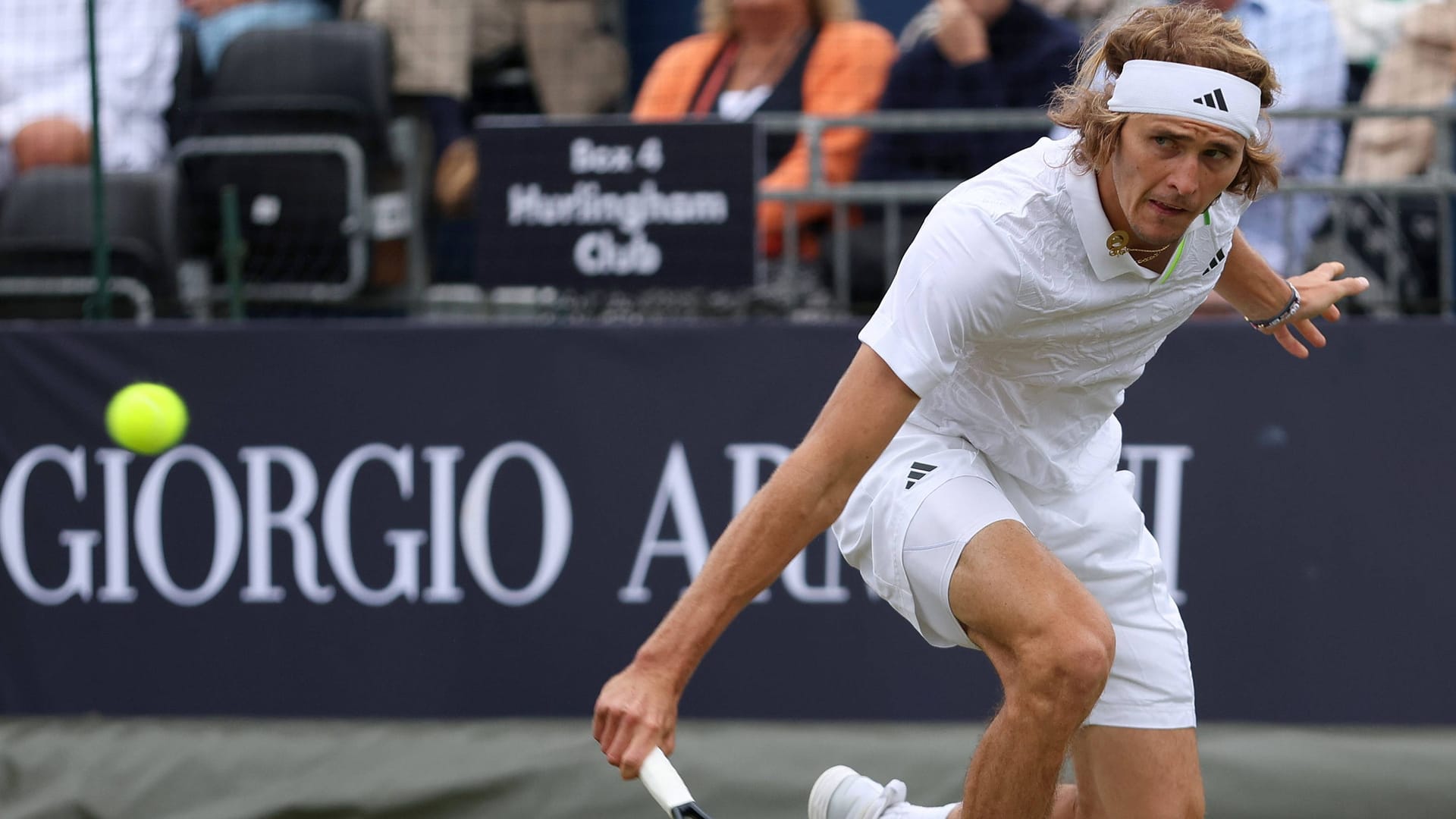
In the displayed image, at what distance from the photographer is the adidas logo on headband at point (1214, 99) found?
269 centimetres

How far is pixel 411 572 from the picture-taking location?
4.67 meters

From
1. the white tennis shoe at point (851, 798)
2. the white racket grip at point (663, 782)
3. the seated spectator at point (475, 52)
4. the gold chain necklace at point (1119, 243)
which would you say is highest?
the seated spectator at point (475, 52)

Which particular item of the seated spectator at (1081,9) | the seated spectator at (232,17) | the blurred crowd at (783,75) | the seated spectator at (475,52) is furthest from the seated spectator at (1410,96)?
the seated spectator at (232,17)

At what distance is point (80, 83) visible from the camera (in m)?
5.20

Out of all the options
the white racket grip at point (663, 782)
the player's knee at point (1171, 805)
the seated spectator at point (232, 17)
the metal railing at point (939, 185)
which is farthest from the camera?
the seated spectator at point (232, 17)

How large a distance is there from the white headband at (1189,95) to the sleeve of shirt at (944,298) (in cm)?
32

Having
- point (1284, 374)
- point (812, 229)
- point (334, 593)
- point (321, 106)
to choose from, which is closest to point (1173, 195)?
point (1284, 374)

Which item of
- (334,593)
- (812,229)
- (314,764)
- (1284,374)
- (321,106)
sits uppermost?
(321,106)

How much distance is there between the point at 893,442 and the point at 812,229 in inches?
77.9

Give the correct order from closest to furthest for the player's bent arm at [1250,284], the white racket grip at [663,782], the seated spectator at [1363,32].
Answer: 1. the white racket grip at [663,782]
2. the player's bent arm at [1250,284]
3. the seated spectator at [1363,32]

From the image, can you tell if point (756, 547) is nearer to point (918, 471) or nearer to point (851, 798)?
point (918, 471)

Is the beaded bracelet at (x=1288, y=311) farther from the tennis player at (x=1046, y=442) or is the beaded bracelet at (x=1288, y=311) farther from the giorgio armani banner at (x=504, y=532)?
the giorgio armani banner at (x=504, y=532)

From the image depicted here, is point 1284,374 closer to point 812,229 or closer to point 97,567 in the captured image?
point 812,229

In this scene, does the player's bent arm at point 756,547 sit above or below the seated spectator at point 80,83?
below
